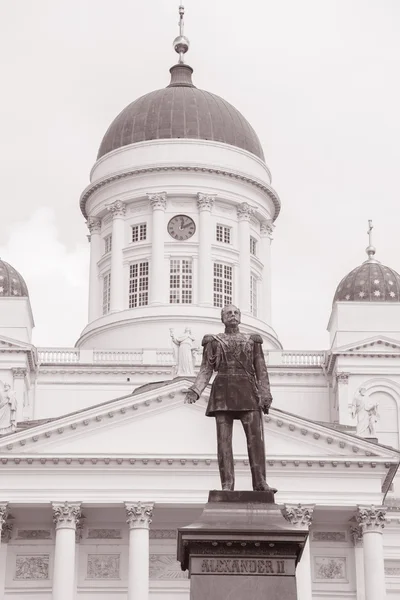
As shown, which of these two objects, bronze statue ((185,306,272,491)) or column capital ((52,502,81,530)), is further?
column capital ((52,502,81,530))

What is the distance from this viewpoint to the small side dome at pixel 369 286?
243 ft

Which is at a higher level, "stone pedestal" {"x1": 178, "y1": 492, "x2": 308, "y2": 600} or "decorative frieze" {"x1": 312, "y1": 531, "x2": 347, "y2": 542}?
"decorative frieze" {"x1": 312, "y1": 531, "x2": 347, "y2": 542}

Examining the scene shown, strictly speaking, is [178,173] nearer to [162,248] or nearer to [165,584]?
[162,248]

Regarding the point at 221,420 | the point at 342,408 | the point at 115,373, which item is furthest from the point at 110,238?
the point at 221,420

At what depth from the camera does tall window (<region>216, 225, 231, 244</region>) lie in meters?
82.2

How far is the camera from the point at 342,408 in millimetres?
69062

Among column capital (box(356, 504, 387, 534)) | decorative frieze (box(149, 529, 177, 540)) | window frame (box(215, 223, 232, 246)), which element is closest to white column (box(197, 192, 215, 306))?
window frame (box(215, 223, 232, 246))

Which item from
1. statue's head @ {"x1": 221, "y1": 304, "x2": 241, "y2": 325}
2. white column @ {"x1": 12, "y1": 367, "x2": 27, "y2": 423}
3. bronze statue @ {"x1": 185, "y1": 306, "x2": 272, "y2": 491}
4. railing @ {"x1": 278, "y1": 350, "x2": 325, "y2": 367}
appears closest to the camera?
bronze statue @ {"x1": 185, "y1": 306, "x2": 272, "y2": 491}

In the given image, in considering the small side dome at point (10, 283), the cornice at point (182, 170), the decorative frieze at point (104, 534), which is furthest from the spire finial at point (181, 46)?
the decorative frieze at point (104, 534)

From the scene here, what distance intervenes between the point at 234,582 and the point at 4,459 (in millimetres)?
40844

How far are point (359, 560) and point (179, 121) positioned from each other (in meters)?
33.1

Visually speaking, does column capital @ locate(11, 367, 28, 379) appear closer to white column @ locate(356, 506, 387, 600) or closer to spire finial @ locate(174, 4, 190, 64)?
white column @ locate(356, 506, 387, 600)

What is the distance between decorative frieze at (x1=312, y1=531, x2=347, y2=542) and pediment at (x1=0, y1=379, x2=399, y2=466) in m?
→ 4.28

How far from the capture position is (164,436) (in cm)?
5794
